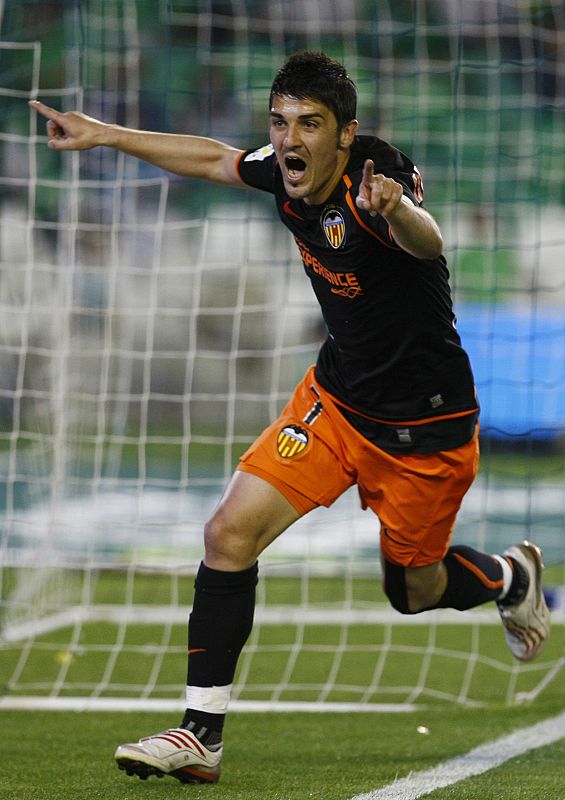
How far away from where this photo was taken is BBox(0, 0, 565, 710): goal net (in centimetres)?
580

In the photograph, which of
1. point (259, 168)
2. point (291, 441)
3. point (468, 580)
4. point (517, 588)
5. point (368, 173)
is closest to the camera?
point (368, 173)

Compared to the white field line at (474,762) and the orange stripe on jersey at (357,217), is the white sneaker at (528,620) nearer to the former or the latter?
the white field line at (474,762)

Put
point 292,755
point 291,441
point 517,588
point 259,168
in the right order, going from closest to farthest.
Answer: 1. point 291,441
2. point 259,168
3. point 292,755
4. point 517,588

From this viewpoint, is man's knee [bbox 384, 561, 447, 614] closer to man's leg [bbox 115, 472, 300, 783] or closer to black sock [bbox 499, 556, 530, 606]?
black sock [bbox 499, 556, 530, 606]

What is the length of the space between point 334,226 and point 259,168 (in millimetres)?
527

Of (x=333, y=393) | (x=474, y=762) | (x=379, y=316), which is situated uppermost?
(x=379, y=316)

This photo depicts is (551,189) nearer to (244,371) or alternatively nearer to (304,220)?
(244,371)

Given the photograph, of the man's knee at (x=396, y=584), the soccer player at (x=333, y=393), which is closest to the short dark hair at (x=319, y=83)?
the soccer player at (x=333, y=393)

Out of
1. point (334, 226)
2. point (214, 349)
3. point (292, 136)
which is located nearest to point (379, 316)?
point (334, 226)

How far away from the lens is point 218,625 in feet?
12.3

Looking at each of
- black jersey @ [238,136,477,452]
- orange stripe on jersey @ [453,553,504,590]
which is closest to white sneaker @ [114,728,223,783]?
black jersey @ [238,136,477,452]

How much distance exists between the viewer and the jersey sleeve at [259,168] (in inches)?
155

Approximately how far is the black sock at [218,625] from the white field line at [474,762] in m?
0.53

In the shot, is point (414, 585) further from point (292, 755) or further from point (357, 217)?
point (357, 217)
